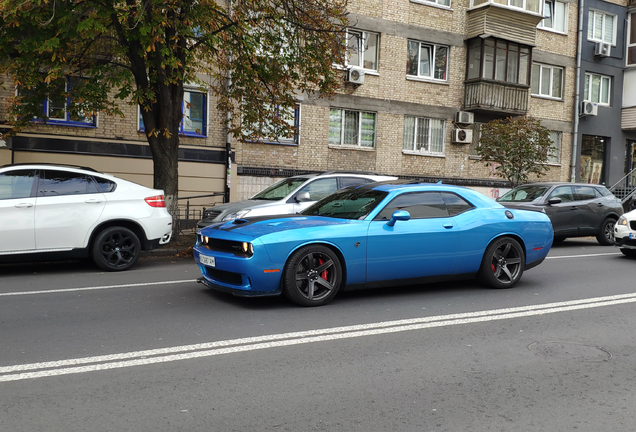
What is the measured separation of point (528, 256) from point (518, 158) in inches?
432

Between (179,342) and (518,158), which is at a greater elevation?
(518,158)

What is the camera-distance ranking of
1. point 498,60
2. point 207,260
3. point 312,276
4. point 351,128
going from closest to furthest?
1. point 312,276
2. point 207,260
3. point 351,128
4. point 498,60

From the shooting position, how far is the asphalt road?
380cm

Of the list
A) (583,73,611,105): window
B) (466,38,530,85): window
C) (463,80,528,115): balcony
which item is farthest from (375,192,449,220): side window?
(583,73,611,105): window

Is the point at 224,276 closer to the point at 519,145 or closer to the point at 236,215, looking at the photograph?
the point at 236,215

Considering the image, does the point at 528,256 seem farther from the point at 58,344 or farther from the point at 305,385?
the point at 58,344

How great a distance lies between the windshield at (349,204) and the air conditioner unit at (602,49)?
23884mm

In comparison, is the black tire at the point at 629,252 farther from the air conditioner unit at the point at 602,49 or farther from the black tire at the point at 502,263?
the air conditioner unit at the point at 602,49

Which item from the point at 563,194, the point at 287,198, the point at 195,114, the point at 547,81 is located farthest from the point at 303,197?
the point at 547,81

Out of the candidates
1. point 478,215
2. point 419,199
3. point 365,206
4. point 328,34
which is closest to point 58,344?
point 365,206

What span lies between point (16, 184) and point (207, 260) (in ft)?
13.4

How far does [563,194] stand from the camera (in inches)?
593

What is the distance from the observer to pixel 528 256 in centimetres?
858

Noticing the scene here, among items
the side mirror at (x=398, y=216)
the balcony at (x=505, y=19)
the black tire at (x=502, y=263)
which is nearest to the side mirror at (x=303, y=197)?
the black tire at (x=502, y=263)
